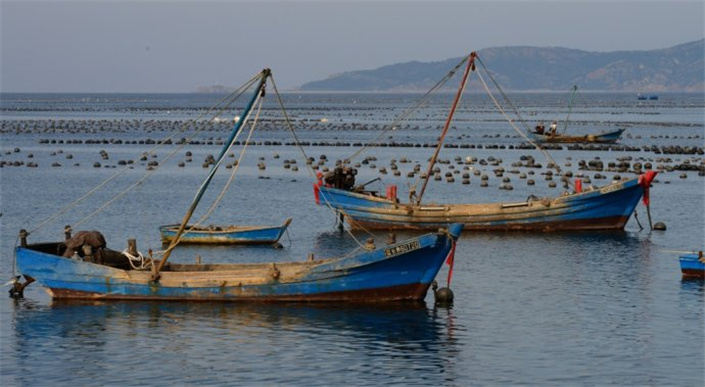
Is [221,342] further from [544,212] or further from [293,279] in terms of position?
[544,212]

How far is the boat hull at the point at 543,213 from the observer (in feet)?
182

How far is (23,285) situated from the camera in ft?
128

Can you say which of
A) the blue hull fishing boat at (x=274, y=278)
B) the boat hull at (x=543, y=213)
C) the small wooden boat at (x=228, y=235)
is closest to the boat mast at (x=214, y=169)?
the blue hull fishing boat at (x=274, y=278)

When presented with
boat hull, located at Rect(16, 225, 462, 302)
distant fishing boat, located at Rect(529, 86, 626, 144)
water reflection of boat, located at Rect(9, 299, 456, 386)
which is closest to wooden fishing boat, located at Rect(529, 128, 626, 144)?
distant fishing boat, located at Rect(529, 86, 626, 144)

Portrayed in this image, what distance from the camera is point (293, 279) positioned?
37.2m

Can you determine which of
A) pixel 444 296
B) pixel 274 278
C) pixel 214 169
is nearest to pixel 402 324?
pixel 444 296

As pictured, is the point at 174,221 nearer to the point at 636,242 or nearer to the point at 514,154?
the point at 636,242

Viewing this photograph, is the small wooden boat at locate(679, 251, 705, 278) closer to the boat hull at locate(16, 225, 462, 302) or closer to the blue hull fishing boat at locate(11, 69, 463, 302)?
the blue hull fishing boat at locate(11, 69, 463, 302)

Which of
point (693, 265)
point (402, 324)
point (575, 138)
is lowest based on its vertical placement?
point (402, 324)

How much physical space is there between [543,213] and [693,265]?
14.0m

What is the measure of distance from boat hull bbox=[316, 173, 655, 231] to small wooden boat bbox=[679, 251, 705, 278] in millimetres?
13274

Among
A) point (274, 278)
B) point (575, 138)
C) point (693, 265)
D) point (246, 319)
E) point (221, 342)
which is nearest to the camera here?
point (221, 342)

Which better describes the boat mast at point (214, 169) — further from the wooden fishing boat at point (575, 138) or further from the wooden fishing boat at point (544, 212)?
the wooden fishing boat at point (575, 138)

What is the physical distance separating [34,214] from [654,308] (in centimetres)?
3537
